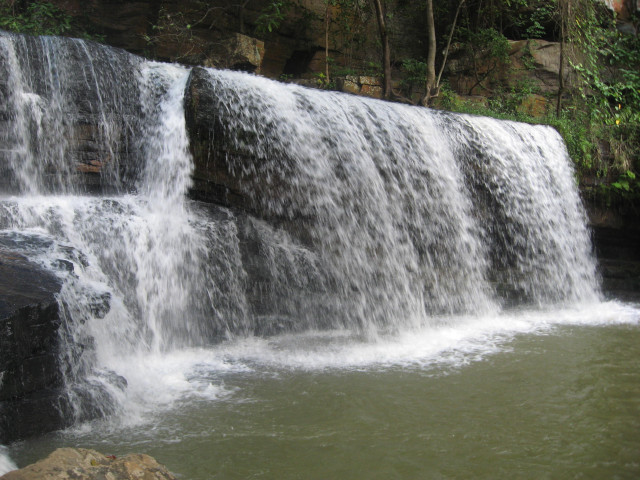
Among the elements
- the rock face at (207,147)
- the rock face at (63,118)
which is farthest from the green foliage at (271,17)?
the rock face at (207,147)

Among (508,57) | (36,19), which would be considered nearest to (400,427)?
(36,19)

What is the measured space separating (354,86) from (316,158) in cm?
523

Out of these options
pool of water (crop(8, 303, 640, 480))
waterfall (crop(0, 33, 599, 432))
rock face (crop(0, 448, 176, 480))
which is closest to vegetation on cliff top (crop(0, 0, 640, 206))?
waterfall (crop(0, 33, 599, 432))

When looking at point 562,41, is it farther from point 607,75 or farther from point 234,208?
point 234,208

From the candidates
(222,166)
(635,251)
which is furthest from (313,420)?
(635,251)

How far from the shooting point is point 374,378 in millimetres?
4297

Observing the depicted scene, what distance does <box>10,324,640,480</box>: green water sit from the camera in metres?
2.86

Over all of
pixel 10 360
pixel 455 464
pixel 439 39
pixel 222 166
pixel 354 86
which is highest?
pixel 439 39

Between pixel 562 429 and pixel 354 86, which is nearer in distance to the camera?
pixel 562 429

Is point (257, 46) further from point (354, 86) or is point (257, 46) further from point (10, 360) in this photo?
point (10, 360)

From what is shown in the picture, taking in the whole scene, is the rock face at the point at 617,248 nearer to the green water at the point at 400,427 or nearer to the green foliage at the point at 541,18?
the green water at the point at 400,427

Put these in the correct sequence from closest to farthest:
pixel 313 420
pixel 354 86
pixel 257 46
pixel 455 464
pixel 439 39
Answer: pixel 455 464 < pixel 313 420 < pixel 257 46 < pixel 354 86 < pixel 439 39

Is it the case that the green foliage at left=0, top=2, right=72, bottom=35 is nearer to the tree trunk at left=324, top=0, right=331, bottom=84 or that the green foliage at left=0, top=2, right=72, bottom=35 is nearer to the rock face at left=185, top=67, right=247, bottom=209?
the tree trunk at left=324, top=0, right=331, bottom=84

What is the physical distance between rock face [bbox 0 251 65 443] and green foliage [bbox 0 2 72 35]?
7683mm
